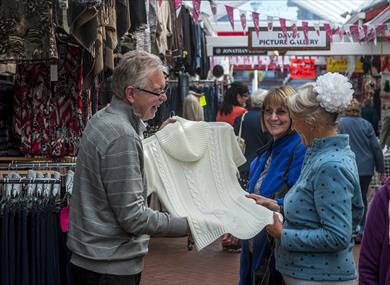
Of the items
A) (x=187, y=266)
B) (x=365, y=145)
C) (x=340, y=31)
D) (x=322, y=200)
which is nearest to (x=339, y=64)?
(x=340, y=31)

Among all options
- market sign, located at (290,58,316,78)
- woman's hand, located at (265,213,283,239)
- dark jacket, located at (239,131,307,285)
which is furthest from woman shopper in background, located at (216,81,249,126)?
market sign, located at (290,58,316,78)

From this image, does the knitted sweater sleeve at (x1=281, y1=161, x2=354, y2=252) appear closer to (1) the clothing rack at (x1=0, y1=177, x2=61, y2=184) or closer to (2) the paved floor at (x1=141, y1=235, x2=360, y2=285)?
(1) the clothing rack at (x1=0, y1=177, x2=61, y2=184)

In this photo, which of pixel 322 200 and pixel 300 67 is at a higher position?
pixel 300 67

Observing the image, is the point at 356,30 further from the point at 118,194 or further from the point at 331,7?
the point at 118,194

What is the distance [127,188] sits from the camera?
304 centimetres

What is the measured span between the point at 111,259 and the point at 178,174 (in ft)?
1.87

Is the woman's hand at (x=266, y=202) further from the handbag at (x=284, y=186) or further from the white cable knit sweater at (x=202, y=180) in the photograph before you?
the handbag at (x=284, y=186)

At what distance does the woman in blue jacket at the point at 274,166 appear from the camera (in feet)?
12.9

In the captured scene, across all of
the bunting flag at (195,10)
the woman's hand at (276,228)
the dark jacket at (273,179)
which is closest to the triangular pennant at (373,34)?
the bunting flag at (195,10)

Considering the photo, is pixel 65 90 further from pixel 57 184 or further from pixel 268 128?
pixel 268 128

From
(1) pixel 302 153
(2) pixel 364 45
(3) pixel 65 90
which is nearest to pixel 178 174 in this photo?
(1) pixel 302 153

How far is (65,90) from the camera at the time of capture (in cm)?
507

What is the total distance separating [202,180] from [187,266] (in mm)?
4709

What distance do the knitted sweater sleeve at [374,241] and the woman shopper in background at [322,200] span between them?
1.46 ft
